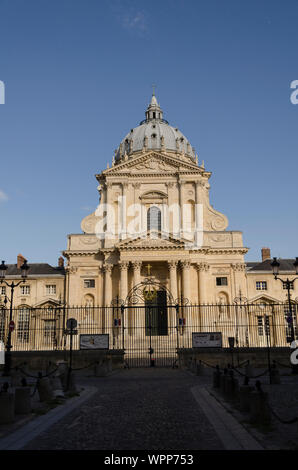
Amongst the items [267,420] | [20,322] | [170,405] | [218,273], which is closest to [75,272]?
[20,322]

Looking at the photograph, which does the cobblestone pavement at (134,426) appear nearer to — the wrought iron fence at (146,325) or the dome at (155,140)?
the wrought iron fence at (146,325)

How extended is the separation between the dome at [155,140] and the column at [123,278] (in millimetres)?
21969

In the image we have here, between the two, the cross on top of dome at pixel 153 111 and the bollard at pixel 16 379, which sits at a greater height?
the cross on top of dome at pixel 153 111

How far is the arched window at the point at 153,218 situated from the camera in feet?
162

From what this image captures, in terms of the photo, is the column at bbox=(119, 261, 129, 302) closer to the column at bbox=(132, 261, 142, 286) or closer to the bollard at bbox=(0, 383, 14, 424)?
the column at bbox=(132, 261, 142, 286)

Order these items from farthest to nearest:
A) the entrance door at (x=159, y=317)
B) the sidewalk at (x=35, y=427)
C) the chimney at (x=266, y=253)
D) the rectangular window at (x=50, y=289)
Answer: the chimney at (x=266, y=253)
the rectangular window at (x=50, y=289)
the entrance door at (x=159, y=317)
the sidewalk at (x=35, y=427)

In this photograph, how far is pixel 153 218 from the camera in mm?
49656

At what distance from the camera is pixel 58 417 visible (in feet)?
33.2

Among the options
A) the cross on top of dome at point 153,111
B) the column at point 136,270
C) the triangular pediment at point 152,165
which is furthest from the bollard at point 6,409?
the cross on top of dome at point 153,111

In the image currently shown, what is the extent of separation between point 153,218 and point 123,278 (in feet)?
29.0

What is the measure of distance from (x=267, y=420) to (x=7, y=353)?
17.6 metres

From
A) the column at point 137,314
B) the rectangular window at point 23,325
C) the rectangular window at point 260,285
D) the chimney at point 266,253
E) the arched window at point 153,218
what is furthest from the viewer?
the chimney at point 266,253

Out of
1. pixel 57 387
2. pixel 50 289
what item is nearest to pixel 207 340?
pixel 57 387
